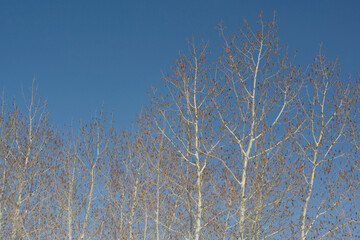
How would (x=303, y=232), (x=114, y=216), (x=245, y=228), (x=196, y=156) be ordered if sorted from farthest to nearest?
(x=114, y=216)
(x=303, y=232)
(x=196, y=156)
(x=245, y=228)

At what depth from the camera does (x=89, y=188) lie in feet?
34.7

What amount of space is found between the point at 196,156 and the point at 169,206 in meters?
1.89

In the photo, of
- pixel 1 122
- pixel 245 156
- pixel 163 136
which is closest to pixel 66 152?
pixel 1 122

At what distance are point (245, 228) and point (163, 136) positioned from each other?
2806mm

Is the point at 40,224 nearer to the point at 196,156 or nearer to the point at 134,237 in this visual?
the point at 134,237

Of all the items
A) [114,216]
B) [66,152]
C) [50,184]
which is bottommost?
[114,216]

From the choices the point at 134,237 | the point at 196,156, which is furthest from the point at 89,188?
the point at 196,156

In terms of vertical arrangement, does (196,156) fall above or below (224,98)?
below

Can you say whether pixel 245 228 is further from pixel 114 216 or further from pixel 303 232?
pixel 114 216

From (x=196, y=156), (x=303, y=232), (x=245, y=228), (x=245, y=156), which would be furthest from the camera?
(x=303, y=232)

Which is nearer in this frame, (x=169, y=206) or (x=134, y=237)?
(x=169, y=206)

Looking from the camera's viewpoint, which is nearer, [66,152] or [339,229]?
[339,229]

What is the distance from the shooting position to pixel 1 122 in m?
11.1

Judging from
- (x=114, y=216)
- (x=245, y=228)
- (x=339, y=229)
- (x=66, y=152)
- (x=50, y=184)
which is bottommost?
(x=245, y=228)
